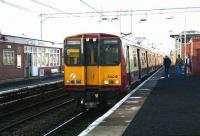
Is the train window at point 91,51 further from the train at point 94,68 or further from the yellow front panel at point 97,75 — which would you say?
the yellow front panel at point 97,75

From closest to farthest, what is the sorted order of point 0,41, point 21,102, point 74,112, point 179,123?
point 179,123
point 74,112
point 21,102
point 0,41

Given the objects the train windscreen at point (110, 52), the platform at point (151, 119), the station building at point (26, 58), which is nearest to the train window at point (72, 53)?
the train windscreen at point (110, 52)

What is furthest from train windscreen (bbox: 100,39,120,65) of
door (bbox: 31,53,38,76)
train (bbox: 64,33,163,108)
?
door (bbox: 31,53,38,76)

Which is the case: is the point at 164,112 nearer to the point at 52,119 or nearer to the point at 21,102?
the point at 52,119

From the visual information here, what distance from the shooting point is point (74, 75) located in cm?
1534

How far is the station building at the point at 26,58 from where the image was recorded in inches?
1275

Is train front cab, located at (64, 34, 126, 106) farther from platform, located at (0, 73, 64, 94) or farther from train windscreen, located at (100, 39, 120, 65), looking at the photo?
platform, located at (0, 73, 64, 94)

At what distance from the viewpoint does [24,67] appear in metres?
36.8

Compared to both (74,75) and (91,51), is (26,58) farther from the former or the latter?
(91,51)

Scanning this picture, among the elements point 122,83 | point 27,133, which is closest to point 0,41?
point 122,83

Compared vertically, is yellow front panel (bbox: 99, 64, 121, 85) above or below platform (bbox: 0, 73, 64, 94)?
above

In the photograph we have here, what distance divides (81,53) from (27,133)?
4.10m

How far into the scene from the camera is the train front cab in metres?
15.0

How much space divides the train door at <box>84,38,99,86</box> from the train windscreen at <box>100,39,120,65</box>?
23 centimetres
